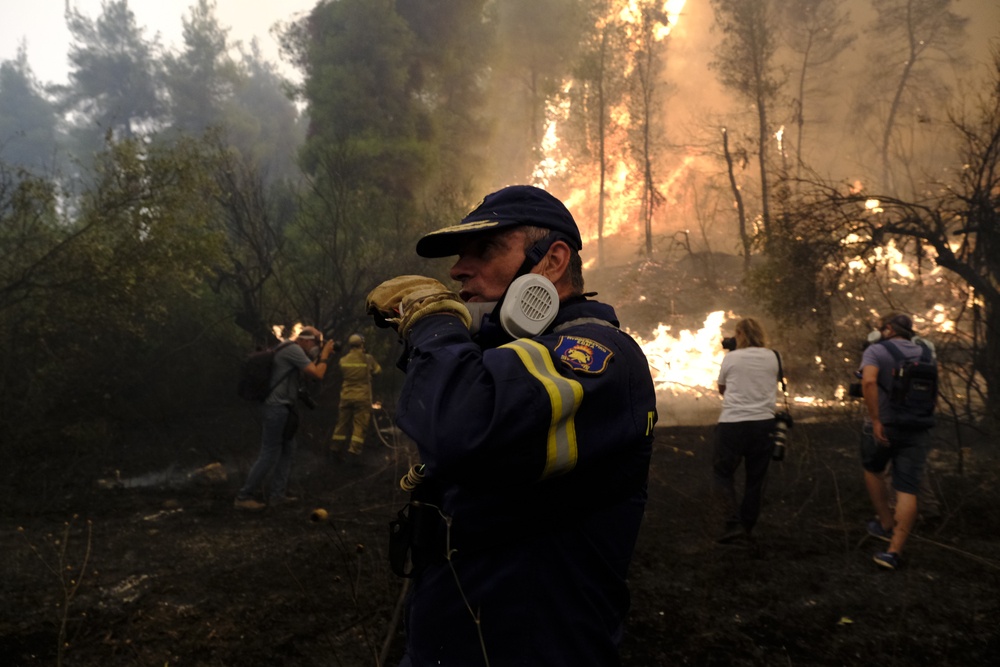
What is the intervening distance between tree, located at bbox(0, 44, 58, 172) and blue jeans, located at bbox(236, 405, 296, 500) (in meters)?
61.7

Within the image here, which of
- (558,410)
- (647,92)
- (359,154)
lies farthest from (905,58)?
(558,410)

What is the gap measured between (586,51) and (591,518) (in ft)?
118

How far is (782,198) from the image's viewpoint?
1144 cm

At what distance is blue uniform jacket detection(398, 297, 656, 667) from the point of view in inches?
47.5

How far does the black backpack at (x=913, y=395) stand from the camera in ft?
16.8

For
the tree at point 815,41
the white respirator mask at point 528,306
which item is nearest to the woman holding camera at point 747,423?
the white respirator mask at point 528,306

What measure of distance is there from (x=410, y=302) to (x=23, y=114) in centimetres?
7311

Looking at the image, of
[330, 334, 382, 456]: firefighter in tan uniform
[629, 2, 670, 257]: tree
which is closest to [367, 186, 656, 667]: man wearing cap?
[330, 334, 382, 456]: firefighter in tan uniform

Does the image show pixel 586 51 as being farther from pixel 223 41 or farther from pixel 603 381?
pixel 603 381

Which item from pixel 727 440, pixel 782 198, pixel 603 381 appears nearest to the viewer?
pixel 603 381

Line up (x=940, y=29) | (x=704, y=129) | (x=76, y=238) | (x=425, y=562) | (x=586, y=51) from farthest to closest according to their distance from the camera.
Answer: (x=704, y=129)
(x=586, y=51)
(x=940, y=29)
(x=76, y=238)
(x=425, y=562)

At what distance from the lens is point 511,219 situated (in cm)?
160

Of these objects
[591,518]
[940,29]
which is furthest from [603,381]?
[940,29]

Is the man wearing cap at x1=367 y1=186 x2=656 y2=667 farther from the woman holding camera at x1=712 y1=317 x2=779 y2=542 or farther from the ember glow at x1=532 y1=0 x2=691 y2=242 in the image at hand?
the ember glow at x1=532 y1=0 x2=691 y2=242
